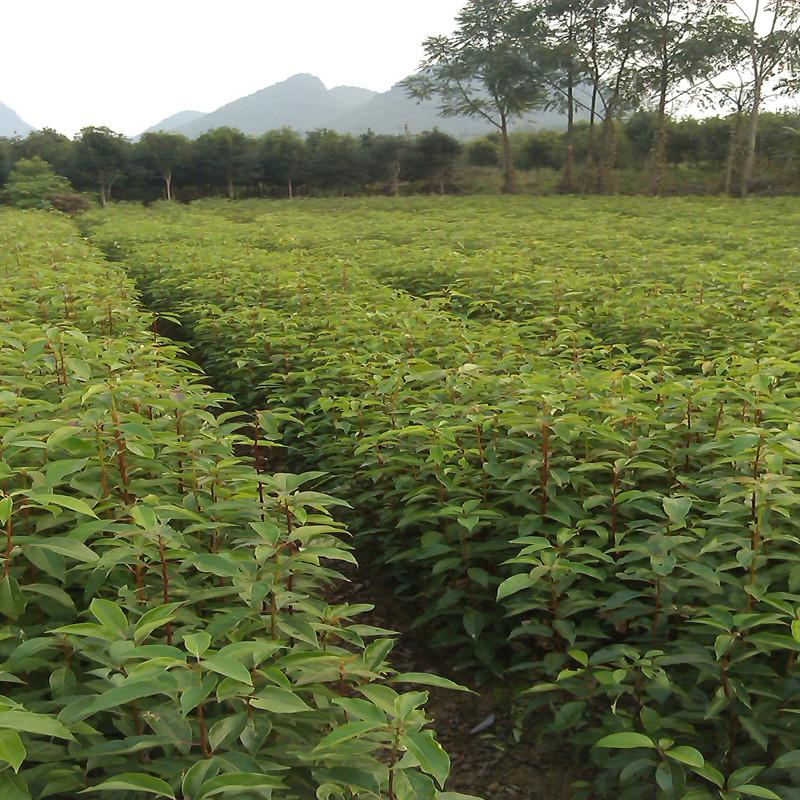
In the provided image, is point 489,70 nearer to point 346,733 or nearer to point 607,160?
point 607,160

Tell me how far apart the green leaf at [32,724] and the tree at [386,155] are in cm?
3968

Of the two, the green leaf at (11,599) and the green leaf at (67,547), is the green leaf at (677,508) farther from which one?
the green leaf at (11,599)

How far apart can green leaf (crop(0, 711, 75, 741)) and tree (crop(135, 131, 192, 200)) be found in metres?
39.7

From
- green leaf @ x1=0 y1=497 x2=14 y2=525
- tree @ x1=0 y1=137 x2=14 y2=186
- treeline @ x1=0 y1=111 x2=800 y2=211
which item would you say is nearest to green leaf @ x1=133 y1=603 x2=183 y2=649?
green leaf @ x1=0 y1=497 x2=14 y2=525

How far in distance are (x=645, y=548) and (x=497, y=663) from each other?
2.74 feet

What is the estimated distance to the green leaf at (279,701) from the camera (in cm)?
127

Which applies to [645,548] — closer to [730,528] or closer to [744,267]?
[730,528]

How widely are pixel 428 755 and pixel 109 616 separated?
0.72 metres

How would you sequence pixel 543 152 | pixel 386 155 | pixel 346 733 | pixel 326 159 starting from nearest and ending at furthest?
pixel 346 733 → pixel 326 159 → pixel 386 155 → pixel 543 152

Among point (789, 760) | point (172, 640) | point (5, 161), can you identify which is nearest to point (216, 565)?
point (172, 640)

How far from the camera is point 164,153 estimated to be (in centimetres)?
3706

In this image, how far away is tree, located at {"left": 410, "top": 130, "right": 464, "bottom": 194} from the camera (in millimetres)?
38844

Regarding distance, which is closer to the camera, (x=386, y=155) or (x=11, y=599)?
(x=11, y=599)

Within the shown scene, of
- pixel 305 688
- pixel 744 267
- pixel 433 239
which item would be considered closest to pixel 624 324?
pixel 744 267
